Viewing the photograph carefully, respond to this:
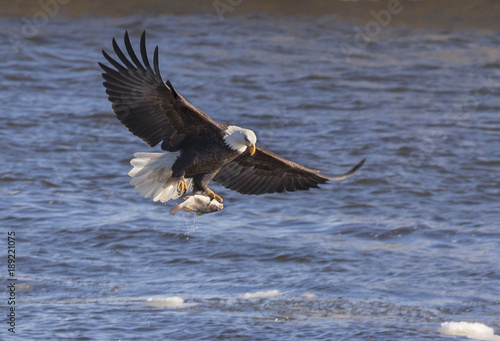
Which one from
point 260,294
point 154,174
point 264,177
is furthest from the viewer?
point 260,294

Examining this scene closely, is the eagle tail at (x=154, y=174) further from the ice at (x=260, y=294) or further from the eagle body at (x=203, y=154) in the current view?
the ice at (x=260, y=294)

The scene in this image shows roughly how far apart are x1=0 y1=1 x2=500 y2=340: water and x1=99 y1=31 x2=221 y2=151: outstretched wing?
137cm

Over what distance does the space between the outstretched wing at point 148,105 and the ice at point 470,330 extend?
211 cm

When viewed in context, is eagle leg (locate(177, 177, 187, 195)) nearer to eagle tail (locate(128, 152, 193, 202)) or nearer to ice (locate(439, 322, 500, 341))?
eagle tail (locate(128, 152, 193, 202))

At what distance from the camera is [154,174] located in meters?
5.57

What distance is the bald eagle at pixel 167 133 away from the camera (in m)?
5.23

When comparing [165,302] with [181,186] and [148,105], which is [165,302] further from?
[148,105]

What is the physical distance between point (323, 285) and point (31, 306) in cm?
220

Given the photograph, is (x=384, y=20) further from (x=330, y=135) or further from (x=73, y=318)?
(x=73, y=318)

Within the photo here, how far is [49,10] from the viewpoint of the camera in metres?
13.7

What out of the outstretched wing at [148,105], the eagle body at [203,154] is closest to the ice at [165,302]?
the eagle body at [203,154]

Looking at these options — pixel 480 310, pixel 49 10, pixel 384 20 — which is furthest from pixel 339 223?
pixel 49 10

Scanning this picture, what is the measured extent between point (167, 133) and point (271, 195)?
3360 mm

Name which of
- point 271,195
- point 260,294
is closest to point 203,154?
point 260,294
